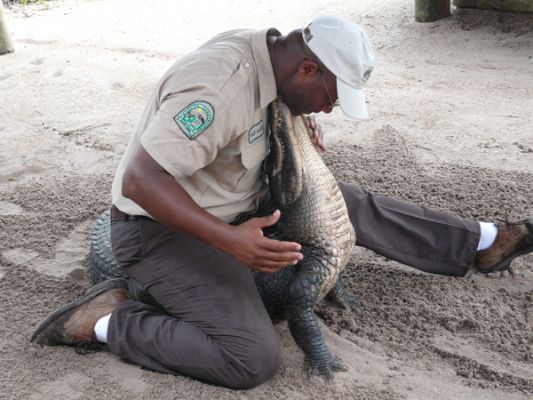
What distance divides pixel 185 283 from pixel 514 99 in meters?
3.41

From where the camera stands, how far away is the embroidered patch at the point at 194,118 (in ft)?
7.57

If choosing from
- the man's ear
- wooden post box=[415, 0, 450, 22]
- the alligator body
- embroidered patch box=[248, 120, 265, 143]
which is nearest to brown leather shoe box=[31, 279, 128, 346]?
the alligator body

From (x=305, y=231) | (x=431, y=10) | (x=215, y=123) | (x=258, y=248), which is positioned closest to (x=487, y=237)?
(x=305, y=231)

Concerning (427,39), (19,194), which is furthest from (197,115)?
(427,39)

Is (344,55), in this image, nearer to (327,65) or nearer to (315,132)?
(327,65)

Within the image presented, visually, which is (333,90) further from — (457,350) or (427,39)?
(427,39)

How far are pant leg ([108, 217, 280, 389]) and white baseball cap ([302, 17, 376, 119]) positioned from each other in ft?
2.50

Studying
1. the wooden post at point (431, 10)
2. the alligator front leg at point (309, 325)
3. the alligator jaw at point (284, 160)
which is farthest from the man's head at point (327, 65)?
the wooden post at point (431, 10)

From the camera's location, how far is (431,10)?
701cm

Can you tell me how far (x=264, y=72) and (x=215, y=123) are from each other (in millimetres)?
305

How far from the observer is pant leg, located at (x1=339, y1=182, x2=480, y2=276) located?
3.14 m

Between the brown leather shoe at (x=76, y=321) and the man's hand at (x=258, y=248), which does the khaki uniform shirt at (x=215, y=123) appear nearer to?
the man's hand at (x=258, y=248)

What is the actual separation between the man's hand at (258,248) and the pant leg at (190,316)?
0.35 meters

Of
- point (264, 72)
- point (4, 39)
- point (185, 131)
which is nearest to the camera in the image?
point (185, 131)
